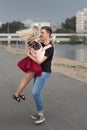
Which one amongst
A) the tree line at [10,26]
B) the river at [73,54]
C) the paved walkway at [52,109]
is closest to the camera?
the paved walkway at [52,109]

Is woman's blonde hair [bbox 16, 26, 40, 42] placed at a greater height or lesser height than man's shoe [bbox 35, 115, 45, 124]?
greater

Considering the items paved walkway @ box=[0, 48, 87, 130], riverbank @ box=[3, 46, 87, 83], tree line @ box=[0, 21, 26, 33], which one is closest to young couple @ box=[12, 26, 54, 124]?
paved walkway @ box=[0, 48, 87, 130]

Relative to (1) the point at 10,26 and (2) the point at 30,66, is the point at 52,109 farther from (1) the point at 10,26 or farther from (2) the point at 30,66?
(1) the point at 10,26

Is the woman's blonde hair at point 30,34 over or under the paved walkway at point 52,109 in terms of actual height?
over

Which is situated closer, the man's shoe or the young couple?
the young couple

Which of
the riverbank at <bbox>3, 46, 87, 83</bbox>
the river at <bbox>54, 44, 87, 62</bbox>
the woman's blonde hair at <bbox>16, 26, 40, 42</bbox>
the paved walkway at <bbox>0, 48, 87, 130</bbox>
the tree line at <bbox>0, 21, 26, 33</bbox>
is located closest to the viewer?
the woman's blonde hair at <bbox>16, 26, 40, 42</bbox>

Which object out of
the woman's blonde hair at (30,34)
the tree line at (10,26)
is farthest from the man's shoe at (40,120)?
the tree line at (10,26)

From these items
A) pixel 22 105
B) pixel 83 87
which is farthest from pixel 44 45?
pixel 83 87

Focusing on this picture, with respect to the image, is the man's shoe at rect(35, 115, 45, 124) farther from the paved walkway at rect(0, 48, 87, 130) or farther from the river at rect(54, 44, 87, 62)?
the river at rect(54, 44, 87, 62)

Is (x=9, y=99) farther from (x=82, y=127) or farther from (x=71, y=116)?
(x=82, y=127)

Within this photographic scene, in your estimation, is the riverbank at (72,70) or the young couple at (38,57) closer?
the young couple at (38,57)

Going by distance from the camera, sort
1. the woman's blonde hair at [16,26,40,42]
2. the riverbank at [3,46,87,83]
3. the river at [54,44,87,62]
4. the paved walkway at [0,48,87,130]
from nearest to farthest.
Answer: the woman's blonde hair at [16,26,40,42] < the paved walkway at [0,48,87,130] < the riverbank at [3,46,87,83] < the river at [54,44,87,62]

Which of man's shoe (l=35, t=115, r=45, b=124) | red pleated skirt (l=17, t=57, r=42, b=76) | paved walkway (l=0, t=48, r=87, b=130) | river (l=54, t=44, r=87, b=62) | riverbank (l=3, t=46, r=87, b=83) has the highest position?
red pleated skirt (l=17, t=57, r=42, b=76)

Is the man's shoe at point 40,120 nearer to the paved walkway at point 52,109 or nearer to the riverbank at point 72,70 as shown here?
the paved walkway at point 52,109
